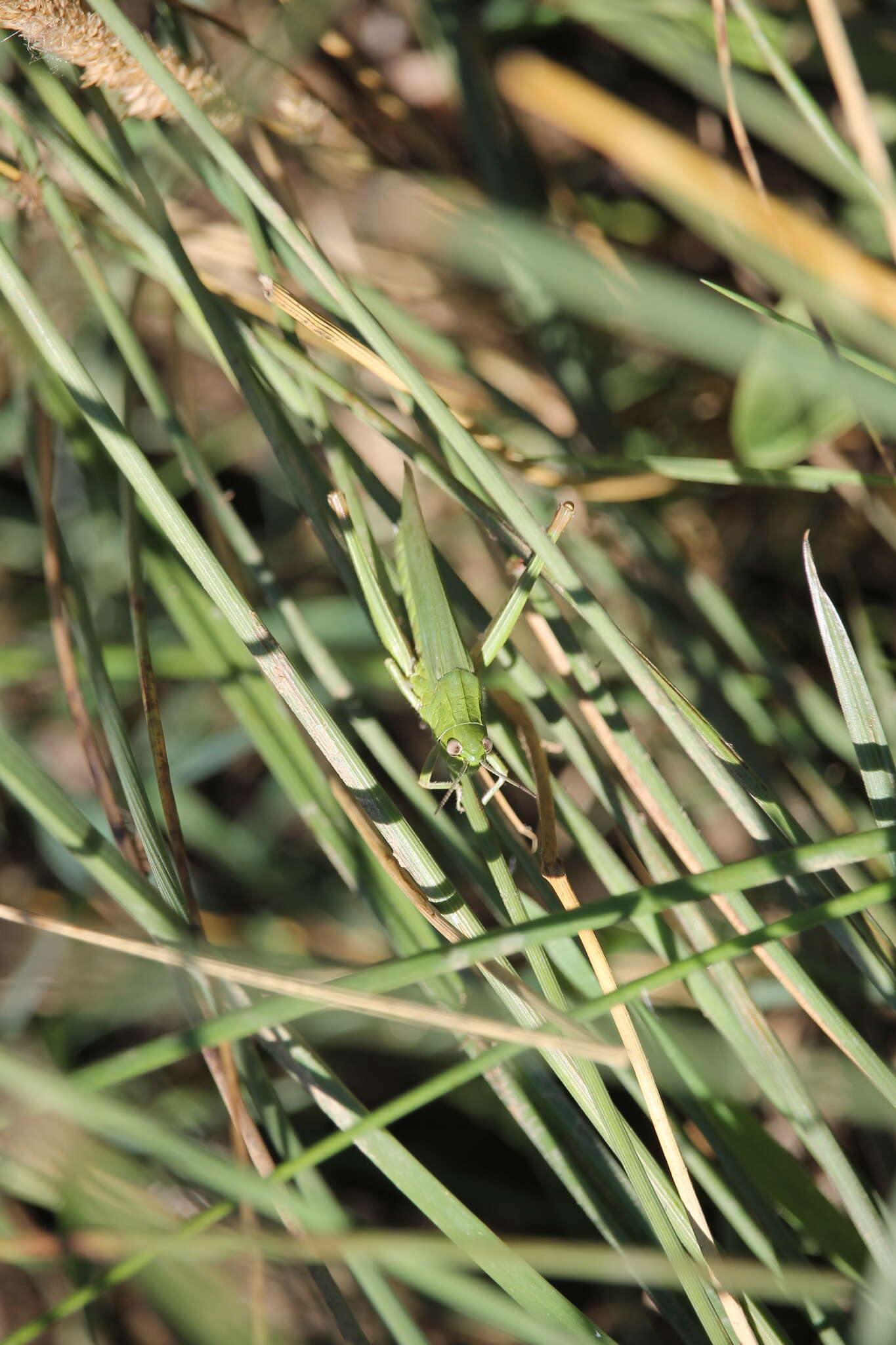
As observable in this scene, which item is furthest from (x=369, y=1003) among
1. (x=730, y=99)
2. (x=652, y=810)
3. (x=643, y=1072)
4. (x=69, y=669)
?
(x=730, y=99)

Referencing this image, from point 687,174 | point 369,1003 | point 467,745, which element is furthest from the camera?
point 687,174

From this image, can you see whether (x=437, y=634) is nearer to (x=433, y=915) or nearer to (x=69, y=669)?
(x=433, y=915)

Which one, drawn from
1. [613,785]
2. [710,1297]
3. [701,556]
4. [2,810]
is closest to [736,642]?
[701,556]

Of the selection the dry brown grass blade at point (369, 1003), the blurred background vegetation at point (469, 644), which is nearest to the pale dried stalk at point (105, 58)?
the blurred background vegetation at point (469, 644)

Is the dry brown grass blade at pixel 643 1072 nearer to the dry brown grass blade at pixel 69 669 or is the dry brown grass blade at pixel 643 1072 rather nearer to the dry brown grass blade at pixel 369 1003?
the dry brown grass blade at pixel 369 1003

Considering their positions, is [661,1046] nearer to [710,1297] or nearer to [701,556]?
[710,1297]

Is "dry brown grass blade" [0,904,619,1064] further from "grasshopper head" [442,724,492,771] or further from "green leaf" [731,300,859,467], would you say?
"green leaf" [731,300,859,467]
